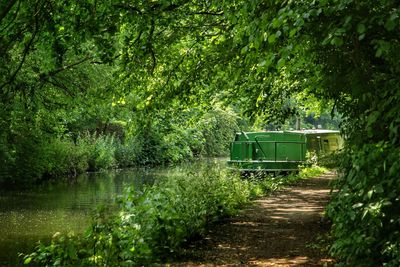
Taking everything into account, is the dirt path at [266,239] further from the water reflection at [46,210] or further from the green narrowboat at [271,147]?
the green narrowboat at [271,147]

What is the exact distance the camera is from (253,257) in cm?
708

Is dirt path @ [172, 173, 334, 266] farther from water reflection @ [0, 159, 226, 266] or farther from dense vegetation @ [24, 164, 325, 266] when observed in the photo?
water reflection @ [0, 159, 226, 266]

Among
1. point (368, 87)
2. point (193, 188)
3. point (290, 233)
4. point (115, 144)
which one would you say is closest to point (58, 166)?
point (115, 144)

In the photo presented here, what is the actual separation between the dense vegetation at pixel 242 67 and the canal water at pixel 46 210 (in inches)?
98.0

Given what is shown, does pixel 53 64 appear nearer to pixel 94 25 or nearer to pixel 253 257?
pixel 94 25

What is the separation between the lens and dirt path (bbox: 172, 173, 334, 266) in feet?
22.5

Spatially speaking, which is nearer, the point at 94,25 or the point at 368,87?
the point at 368,87

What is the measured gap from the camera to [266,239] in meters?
8.20

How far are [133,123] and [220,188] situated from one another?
99.9 inches

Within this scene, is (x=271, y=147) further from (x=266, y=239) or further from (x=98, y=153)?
(x=266, y=239)

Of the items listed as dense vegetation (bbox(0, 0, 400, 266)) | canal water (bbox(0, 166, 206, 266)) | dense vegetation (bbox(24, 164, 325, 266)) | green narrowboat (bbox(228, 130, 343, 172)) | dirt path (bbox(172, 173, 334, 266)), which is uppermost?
dense vegetation (bbox(0, 0, 400, 266))

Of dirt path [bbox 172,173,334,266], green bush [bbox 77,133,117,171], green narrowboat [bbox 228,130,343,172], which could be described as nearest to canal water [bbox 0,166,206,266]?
dirt path [bbox 172,173,334,266]

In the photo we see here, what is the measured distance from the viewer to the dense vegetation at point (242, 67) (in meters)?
4.04

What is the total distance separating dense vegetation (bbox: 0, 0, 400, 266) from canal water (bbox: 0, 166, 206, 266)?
2.49 m
